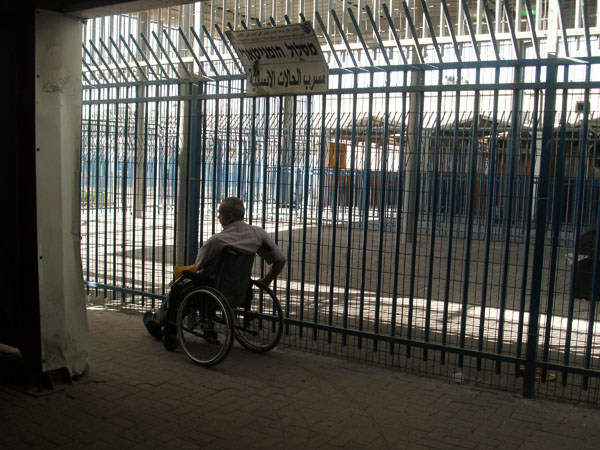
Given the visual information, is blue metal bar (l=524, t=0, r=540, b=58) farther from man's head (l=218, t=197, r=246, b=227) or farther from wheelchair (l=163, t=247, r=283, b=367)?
wheelchair (l=163, t=247, r=283, b=367)

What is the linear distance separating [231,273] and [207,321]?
1.70 feet

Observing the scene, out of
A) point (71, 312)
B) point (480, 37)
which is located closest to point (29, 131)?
point (71, 312)

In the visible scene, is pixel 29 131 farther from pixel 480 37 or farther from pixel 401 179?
pixel 480 37

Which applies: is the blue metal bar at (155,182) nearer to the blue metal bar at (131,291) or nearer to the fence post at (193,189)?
the blue metal bar at (131,291)

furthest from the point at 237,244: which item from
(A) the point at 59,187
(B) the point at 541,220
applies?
(B) the point at 541,220

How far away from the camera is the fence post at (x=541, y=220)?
15.1 feet

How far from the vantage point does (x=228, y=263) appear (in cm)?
534

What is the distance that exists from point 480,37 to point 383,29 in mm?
7145

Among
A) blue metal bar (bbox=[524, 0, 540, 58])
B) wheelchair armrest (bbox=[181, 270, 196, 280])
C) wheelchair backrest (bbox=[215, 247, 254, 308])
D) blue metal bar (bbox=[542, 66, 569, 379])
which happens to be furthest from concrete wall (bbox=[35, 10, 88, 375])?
blue metal bar (bbox=[542, 66, 569, 379])

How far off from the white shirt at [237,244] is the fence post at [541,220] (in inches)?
87.6

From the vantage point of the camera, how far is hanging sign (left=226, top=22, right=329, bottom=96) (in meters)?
5.50

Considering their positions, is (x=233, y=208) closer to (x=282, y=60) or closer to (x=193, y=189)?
(x=193, y=189)

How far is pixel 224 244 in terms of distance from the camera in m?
5.27

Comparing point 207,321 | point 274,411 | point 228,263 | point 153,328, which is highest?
point 228,263
